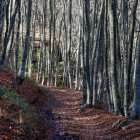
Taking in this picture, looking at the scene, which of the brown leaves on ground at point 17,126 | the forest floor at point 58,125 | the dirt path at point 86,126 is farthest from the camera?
the dirt path at point 86,126

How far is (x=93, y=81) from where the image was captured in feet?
61.6

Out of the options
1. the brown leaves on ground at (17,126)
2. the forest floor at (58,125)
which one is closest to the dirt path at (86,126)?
the forest floor at (58,125)

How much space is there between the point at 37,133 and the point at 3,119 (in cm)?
114

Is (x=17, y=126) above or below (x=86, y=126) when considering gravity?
above

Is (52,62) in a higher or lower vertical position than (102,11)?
lower

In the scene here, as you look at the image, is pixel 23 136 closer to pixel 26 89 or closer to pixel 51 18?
pixel 26 89

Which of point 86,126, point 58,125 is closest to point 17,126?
point 58,125

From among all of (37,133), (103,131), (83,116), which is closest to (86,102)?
(83,116)

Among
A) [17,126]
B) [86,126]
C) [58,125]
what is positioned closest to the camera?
[17,126]

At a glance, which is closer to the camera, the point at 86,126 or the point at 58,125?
the point at 58,125

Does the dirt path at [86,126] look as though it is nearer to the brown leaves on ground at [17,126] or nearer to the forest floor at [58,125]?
the forest floor at [58,125]

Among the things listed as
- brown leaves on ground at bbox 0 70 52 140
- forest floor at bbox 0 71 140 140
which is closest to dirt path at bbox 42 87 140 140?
forest floor at bbox 0 71 140 140

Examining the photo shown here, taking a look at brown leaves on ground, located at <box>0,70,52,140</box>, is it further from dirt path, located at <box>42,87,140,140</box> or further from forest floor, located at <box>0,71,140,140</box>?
dirt path, located at <box>42,87,140,140</box>

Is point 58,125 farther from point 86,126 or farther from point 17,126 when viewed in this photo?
point 17,126
